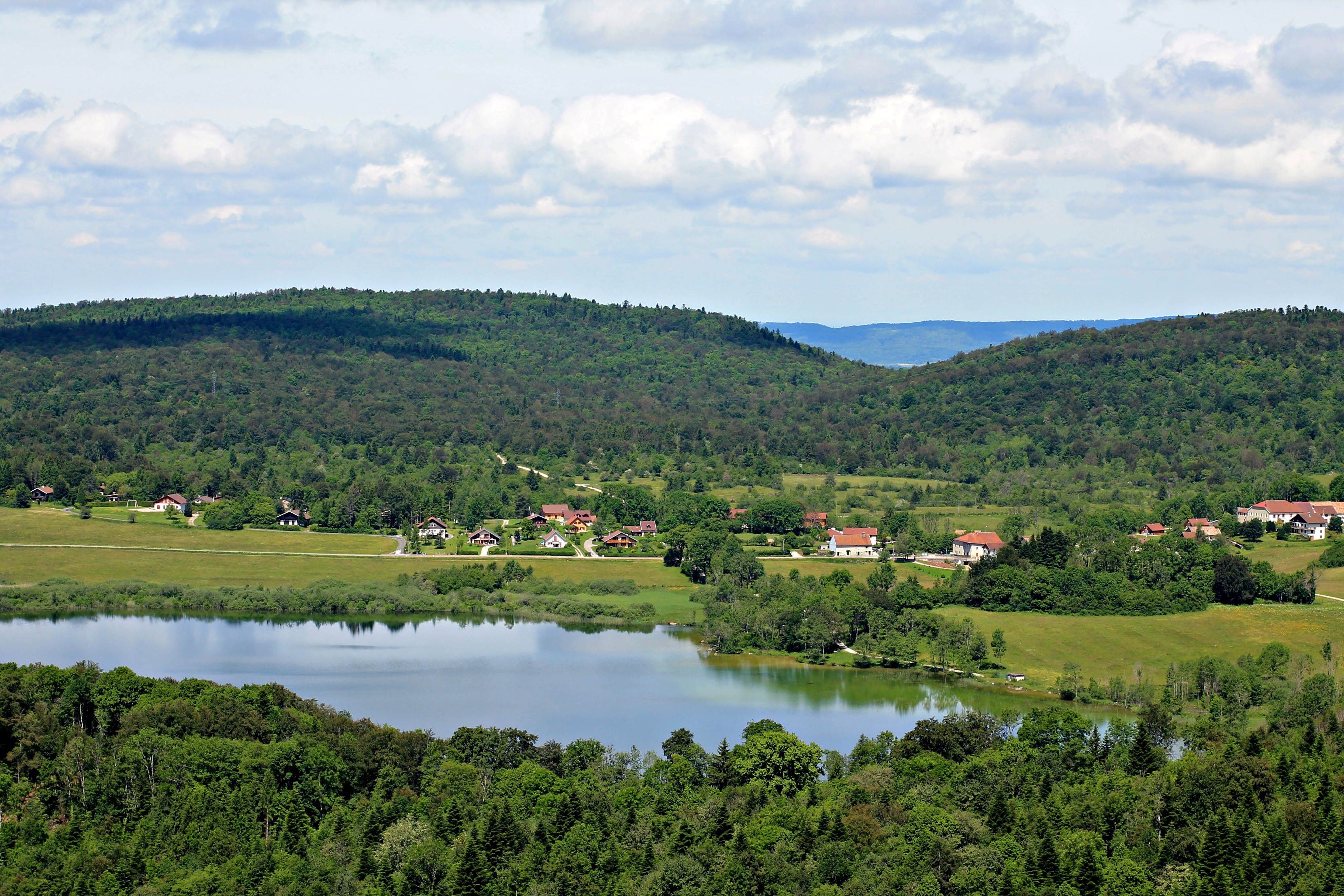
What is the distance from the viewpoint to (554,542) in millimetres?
86375

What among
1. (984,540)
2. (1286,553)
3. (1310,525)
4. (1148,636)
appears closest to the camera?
(1148,636)

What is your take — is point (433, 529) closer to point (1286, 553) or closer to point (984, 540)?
point (984, 540)

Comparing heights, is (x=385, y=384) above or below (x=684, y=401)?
above

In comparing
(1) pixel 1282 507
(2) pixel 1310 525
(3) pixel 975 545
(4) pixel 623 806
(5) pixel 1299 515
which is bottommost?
(4) pixel 623 806

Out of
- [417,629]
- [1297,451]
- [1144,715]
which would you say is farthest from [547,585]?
[1297,451]

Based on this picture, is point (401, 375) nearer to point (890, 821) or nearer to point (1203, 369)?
point (1203, 369)

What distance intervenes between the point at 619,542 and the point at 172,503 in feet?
106

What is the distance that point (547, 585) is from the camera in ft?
241

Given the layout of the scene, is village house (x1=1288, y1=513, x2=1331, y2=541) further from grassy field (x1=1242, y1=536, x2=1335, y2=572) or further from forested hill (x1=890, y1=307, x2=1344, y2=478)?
forested hill (x1=890, y1=307, x2=1344, y2=478)

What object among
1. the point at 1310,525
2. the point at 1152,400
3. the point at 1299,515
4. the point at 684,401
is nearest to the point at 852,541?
the point at 1299,515

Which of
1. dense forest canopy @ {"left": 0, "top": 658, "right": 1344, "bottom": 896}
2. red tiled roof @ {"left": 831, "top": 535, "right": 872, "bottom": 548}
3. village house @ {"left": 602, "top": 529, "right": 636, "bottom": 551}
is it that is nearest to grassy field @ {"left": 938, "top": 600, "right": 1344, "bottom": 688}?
dense forest canopy @ {"left": 0, "top": 658, "right": 1344, "bottom": 896}

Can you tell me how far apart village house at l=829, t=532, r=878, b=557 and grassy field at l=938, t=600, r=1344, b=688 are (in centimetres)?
1757

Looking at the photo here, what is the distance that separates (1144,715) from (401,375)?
Result: 422 ft

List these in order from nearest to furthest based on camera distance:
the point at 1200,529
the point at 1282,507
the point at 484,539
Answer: the point at 1200,529 → the point at 484,539 → the point at 1282,507
